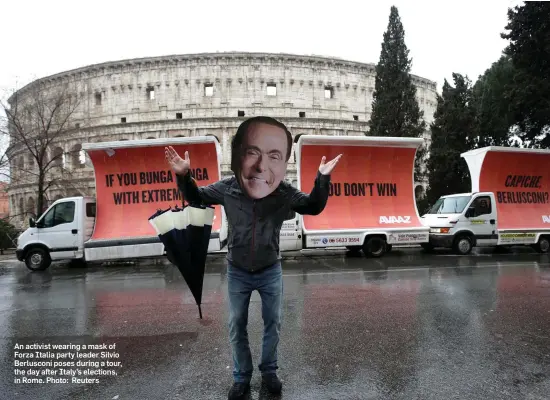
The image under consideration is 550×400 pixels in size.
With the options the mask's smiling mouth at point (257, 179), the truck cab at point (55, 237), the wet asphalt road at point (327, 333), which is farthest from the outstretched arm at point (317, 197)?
the truck cab at point (55, 237)

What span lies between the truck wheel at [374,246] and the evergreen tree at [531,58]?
14.4m

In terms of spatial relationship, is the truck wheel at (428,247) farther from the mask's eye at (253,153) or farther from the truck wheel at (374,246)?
the mask's eye at (253,153)

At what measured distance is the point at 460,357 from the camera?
3693mm

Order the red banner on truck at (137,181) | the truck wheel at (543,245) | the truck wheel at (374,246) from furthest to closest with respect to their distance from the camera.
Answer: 1. the truck wheel at (543,245)
2. the truck wheel at (374,246)
3. the red banner on truck at (137,181)

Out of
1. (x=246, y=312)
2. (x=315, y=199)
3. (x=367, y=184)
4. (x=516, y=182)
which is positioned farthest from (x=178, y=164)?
(x=516, y=182)

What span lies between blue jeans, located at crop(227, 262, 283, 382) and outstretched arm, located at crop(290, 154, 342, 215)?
61 centimetres

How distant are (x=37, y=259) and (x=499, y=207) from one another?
16265mm

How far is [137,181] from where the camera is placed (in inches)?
462

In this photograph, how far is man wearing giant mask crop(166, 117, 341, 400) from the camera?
2984 millimetres

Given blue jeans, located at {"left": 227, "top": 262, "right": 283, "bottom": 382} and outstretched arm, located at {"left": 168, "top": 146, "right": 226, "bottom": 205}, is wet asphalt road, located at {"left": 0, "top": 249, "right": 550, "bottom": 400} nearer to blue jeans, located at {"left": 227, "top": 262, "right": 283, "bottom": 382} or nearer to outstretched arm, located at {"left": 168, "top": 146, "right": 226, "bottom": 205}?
blue jeans, located at {"left": 227, "top": 262, "right": 283, "bottom": 382}

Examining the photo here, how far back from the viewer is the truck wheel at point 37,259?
11258 millimetres

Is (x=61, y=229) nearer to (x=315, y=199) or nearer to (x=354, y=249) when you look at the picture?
(x=354, y=249)

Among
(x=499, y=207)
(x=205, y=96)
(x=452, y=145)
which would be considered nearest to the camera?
(x=499, y=207)

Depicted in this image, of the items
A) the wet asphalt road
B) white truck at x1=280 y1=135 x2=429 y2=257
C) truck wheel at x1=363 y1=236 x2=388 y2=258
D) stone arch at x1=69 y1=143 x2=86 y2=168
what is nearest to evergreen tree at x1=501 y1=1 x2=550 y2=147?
white truck at x1=280 y1=135 x2=429 y2=257
